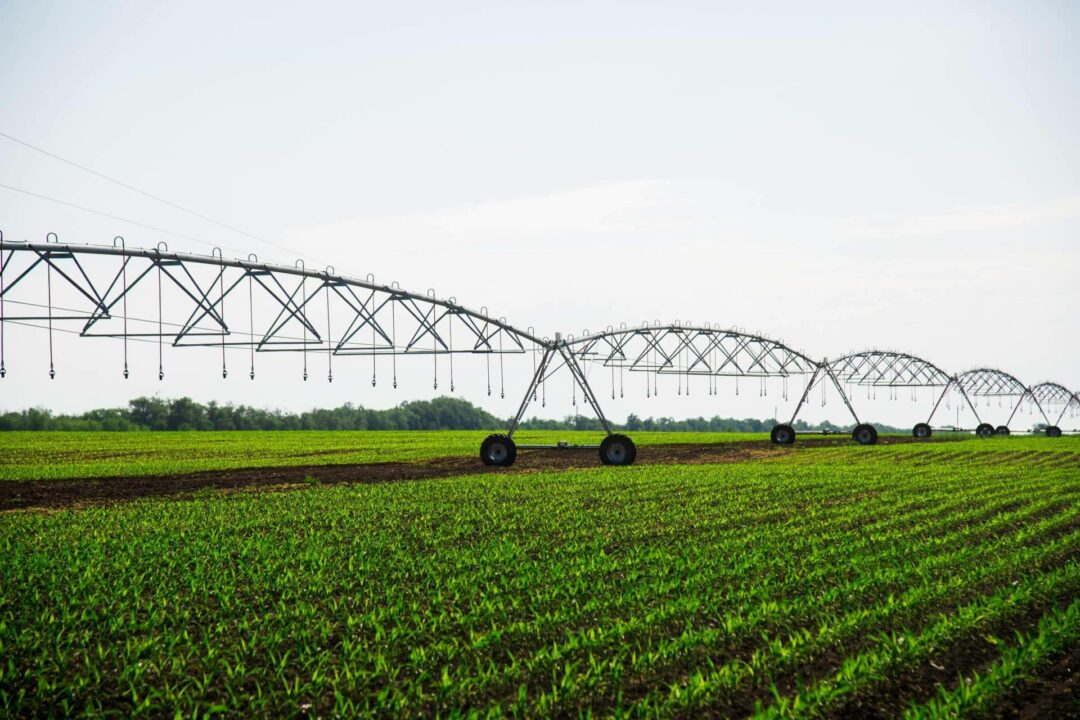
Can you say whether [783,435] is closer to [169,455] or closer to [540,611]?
[169,455]

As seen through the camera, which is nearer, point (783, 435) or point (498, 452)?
point (498, 452)

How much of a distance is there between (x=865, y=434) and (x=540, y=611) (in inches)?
2140

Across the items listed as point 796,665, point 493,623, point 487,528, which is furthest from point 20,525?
point 796,665

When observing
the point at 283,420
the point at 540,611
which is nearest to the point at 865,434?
the point at 540,611

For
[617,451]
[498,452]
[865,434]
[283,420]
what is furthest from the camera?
[283,420]

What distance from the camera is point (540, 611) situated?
10789 mm

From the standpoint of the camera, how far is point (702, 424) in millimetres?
167375

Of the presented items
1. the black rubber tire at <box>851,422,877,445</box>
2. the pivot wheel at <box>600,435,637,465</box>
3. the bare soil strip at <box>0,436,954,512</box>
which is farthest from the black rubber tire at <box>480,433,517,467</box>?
the black rubber tire at <box>851,422,877,445</box>

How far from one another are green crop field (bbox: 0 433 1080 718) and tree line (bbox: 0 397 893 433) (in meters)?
59.5

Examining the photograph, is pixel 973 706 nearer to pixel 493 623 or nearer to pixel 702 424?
pixel 493 623

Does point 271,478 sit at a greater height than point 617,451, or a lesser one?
lesser

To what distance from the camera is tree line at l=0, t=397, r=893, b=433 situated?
98.6m

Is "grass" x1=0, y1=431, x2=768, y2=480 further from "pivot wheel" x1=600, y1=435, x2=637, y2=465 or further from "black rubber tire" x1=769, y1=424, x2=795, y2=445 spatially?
"black rubber tire" x1=769, y1=424, x2=795, y2=445

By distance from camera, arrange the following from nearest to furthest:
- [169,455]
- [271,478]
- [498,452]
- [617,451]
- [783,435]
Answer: [271,478]
[498,452]
[617,451]
[169,455]
[783,435]
